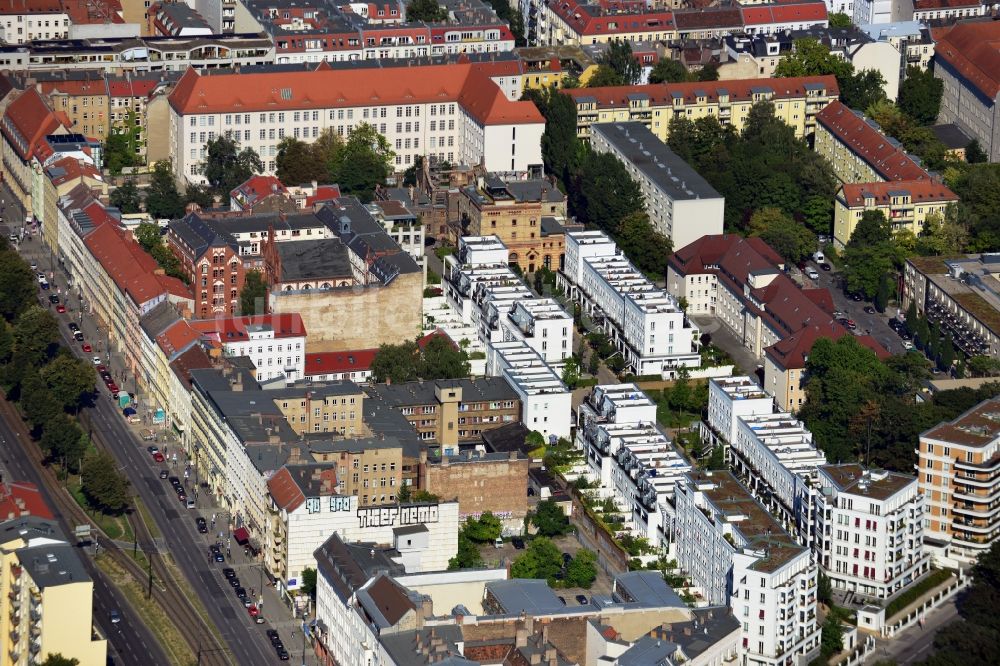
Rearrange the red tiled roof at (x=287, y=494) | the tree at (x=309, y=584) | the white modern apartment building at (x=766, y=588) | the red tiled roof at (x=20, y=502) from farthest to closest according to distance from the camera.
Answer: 1. the tree at (x=309, y=584)
2. the red tiled roof at (x=287, y=494)
3. the red tiled roof at (x=20, y=502)
4. the white modern apartment building at (x=766, y=588)

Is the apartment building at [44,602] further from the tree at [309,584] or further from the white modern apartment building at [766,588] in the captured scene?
the white modern apartment building at [766,588]

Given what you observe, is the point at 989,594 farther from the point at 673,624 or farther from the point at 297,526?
the point at 297,526

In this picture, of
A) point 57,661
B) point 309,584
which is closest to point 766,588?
point 309,584

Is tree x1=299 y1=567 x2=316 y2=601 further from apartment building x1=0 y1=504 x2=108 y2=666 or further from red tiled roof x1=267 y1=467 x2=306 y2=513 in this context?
apartment building x1=0 y1=504 x2=108 y2=666

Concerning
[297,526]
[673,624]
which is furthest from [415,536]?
[673,624]

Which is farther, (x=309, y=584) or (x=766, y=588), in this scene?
(x=309, y=584)

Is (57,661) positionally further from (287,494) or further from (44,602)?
(287,494)

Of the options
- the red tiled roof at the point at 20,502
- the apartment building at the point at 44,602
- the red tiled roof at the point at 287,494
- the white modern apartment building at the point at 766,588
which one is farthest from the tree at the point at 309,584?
the white modern apartment building at the point at 766,588

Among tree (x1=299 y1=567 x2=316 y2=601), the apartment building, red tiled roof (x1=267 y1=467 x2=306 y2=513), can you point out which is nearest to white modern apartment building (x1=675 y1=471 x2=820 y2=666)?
tree (x1=299 y1=567 x2=316 y2=601)
